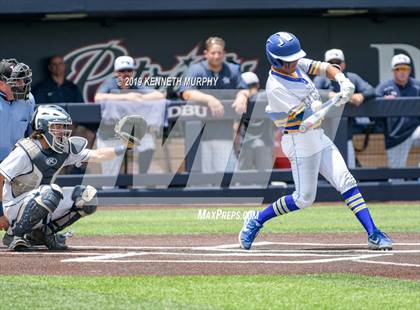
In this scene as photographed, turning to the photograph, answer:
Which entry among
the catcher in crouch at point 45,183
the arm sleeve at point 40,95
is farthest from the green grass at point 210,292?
the arm sleeve at point 40,95

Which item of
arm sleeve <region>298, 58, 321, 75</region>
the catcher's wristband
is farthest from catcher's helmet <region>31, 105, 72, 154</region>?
arm sleeve <region>298, 58, 321, 75</region>

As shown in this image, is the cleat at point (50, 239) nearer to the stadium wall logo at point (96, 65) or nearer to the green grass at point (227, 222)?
the green grass at point (227, 222)

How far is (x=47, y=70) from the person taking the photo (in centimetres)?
1633

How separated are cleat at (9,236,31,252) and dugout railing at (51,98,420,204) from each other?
4898 mm

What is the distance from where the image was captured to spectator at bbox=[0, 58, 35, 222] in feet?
29.5

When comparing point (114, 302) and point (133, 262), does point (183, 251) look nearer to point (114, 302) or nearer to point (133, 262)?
point (133, 262)

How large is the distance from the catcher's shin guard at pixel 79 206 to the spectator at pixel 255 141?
201 inches

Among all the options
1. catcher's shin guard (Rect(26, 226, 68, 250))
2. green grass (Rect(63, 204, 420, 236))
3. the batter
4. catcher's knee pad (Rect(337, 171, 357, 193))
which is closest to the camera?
the batter

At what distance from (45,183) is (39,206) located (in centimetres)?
45

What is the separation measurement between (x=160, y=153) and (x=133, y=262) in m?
5.95

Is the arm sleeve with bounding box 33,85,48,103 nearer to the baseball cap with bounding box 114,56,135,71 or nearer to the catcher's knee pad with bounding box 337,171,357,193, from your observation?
the baseball cap with bounding box 114,56,135,71

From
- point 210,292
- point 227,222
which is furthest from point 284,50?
point 227,222

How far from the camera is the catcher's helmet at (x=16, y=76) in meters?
8.92

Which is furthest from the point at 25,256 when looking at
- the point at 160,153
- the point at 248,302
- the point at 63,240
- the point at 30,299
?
the point at 160,153
